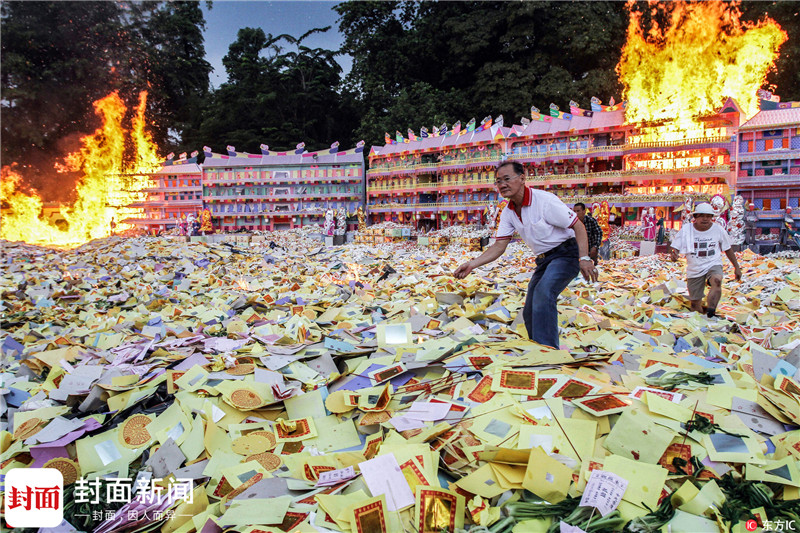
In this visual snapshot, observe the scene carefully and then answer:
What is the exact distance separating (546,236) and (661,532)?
7.38ft

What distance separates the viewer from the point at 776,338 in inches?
172

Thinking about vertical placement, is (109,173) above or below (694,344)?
above

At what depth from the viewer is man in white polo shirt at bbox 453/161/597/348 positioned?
12.1ft

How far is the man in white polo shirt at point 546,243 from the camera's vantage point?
12.1ft

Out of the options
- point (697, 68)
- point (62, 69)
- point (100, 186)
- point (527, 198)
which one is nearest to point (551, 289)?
point (527, 198)

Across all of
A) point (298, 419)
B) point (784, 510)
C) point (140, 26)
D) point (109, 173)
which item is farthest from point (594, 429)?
point (140, 26)

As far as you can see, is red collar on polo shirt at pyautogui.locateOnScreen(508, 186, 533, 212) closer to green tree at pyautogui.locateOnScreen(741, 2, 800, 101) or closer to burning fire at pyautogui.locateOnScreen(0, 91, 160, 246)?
green tree at pyautogui.locateOnScreen(741, 2, 800, 101)

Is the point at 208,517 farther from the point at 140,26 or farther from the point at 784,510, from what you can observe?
the point at 140,26

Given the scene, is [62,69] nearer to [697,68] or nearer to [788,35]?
[697,68]

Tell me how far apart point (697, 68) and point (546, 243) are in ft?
78.8

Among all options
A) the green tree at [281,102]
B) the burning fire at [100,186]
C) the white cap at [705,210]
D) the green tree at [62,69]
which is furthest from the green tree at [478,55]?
the white cap at [705,210]

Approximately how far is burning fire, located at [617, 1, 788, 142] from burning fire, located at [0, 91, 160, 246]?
98.2 ft

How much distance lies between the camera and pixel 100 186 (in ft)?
108

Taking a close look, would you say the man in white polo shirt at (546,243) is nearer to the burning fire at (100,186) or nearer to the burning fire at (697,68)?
the burning fire at (697,68)
